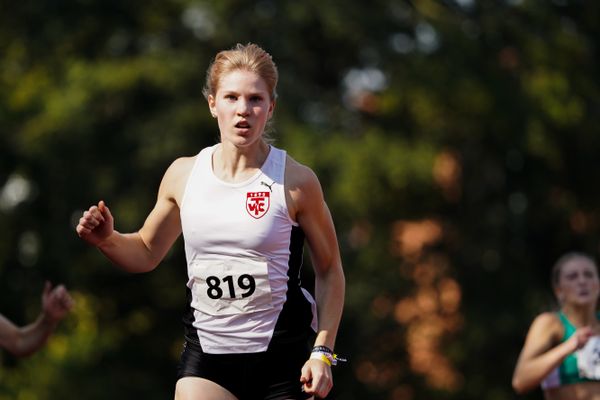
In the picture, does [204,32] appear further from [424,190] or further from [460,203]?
[460,203]

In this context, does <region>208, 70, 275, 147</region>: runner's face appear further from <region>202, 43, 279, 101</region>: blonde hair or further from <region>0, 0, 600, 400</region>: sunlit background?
<region>0, 0, 600, 400</region>: sunlit background

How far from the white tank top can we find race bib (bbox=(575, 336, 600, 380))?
9.42ft

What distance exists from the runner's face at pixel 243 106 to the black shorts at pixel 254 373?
81cm

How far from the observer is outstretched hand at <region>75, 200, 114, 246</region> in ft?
17.2

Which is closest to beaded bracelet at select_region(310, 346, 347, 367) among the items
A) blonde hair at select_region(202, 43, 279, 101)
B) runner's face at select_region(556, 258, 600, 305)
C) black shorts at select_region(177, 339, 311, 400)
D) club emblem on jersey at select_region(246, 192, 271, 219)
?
black shorts at select_region(177, 339, 311, 400)

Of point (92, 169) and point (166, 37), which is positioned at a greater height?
point (166, 37)

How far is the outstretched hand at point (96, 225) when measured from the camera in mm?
5246

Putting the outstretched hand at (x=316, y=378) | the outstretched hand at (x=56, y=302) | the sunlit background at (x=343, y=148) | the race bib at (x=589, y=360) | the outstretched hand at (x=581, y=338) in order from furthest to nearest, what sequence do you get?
the sunlit background at (x=343, y=148)
the race bib at (x=589, y=360)
the outstretched hand at (x=56, y=302)
the outstretched hand at (x=581, y=338)
the outstretched hand at (x=316, y=378)

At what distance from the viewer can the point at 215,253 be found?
5270mm

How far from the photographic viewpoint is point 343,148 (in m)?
Result: 20.5

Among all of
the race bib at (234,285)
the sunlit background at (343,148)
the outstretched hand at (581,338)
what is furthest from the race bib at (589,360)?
the sunlit background at (343,148)

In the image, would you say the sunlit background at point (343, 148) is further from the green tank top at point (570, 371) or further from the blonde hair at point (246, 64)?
the blonde hair at point (246, 64)

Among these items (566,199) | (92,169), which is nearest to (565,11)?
(566,199)

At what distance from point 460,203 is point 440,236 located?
734 mm
